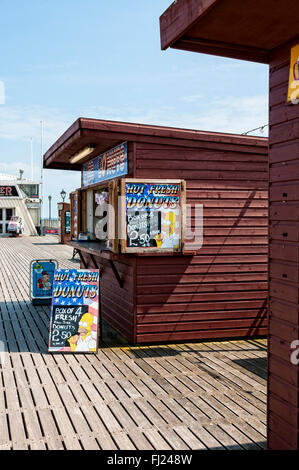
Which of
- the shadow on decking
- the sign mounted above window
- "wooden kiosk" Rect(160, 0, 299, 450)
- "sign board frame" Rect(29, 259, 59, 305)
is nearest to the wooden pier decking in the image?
the shadow on decking

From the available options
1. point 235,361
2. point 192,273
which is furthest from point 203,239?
point 235,361

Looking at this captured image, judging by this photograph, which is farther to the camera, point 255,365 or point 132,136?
point 132,136

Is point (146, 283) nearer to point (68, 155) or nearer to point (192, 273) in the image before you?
point (192, 273)

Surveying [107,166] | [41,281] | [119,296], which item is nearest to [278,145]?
[119,296]

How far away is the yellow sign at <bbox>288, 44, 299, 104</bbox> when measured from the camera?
319 centimetres

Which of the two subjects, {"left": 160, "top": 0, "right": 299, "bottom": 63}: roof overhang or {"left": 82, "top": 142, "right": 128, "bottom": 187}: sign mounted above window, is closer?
{"left": 160, "top": 0, "right": 299, "bottom": 63}: roof overhang

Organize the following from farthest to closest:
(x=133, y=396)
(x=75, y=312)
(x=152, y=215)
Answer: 1. (x=152, y=215)
2. (x=75, y=312)
3. (x=133, y=396)

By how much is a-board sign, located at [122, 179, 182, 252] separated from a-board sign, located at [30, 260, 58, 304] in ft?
12.3

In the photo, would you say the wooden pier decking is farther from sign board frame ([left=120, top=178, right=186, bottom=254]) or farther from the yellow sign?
the yellow sign

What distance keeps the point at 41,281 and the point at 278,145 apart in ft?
24.4

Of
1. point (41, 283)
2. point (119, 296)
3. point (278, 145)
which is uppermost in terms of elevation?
point (278, 145)

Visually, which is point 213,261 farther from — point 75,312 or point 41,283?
point 41,283

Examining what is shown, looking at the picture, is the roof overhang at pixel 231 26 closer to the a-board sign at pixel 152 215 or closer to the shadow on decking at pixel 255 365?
→ the a-board sign at pixel 152 215

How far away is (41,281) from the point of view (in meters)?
9.89
